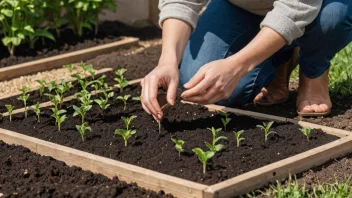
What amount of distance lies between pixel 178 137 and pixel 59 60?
2.39 metres

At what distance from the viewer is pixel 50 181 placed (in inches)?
151

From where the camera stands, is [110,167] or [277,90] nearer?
[110,167]

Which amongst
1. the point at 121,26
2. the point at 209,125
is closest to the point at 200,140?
the point at 209,125

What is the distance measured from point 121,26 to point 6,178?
3993 millimetres

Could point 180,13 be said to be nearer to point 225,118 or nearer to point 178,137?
point 225,118

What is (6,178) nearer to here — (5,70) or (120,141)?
(120,141)

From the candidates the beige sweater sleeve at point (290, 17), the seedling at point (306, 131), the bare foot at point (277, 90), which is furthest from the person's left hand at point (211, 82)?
the bare foot at point (277, 90)

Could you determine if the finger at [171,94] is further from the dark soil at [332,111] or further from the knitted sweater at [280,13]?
the dark soil at [332,111]

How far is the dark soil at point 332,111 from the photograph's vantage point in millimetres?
4784

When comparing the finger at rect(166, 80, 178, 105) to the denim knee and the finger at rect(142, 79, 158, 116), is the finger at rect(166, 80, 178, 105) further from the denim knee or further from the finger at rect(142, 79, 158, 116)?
the denim knee

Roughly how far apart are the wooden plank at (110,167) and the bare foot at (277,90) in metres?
1.57

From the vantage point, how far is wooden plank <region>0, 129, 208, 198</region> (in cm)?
357

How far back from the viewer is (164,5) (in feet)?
15.8

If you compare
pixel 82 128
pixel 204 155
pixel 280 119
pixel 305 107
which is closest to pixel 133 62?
pixel 305 107
